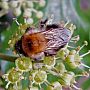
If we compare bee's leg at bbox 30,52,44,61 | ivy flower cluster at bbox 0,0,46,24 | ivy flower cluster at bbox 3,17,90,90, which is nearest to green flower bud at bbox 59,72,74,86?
ivy flower cluster at bbox 3,17,90,90

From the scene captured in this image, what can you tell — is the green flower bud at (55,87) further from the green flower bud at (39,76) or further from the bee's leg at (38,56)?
the bee's leg at (38,56)

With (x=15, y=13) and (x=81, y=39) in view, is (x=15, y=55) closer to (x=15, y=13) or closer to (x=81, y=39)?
(x=15, y=13)

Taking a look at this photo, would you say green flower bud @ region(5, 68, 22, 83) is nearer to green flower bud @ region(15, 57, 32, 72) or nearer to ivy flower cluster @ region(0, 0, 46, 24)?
green flower bud @ region(15, 57, 32, 72)

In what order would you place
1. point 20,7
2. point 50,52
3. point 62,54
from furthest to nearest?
point 20,7 → point 62,54 → point 50,52

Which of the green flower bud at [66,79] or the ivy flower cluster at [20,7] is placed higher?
the ivy flower cluster at [20,7]

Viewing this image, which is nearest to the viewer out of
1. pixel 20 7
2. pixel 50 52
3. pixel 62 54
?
pixel 50 52

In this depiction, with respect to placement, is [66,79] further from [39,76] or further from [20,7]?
[20,7]

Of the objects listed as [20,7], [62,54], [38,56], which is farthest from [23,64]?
[20,7]

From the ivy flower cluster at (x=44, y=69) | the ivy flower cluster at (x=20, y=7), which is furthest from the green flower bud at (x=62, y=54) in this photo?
the ivy flower cluster at (x=20, y=7)

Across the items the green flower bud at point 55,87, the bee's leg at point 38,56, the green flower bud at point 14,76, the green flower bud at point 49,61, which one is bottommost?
the green flower bud at point 55,87
